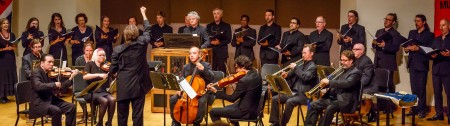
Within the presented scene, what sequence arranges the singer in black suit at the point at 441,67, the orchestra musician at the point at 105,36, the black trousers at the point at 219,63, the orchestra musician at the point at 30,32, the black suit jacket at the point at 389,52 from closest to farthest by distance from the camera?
the singer in black suit at the point at 441,67 → the black suit jacket at the point at 389,52 → the orchestra musician at the point at 30,32 → the black trousers at the point at 219,63 → the orchestra musician at the point at 105,36

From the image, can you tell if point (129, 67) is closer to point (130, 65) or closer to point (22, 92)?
point (130, 65)

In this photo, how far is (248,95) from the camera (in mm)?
7703

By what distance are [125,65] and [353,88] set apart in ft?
8.91

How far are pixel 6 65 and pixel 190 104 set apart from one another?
4350 mm

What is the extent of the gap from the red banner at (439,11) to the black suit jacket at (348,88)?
297cm

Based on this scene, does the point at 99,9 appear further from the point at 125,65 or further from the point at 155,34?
the point at 125,65

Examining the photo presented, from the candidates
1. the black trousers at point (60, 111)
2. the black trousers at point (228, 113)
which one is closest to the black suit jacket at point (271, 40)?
the black trousers at point (228, 113)

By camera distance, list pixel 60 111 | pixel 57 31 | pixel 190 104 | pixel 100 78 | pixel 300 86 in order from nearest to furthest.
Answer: pixel 60 111, pixel 190 104, pixel 100 78, pixel 300 86, pixel 57 31

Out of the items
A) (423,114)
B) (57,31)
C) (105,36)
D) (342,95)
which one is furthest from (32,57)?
(423,114)

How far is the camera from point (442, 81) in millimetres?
9766

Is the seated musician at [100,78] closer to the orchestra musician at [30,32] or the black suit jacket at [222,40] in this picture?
the orchestra musician at [30,32]

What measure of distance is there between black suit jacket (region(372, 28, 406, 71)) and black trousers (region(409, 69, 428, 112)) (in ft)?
1.36

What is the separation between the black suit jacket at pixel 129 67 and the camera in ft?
25.0

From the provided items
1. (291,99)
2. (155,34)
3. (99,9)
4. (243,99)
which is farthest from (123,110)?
(99,9)
